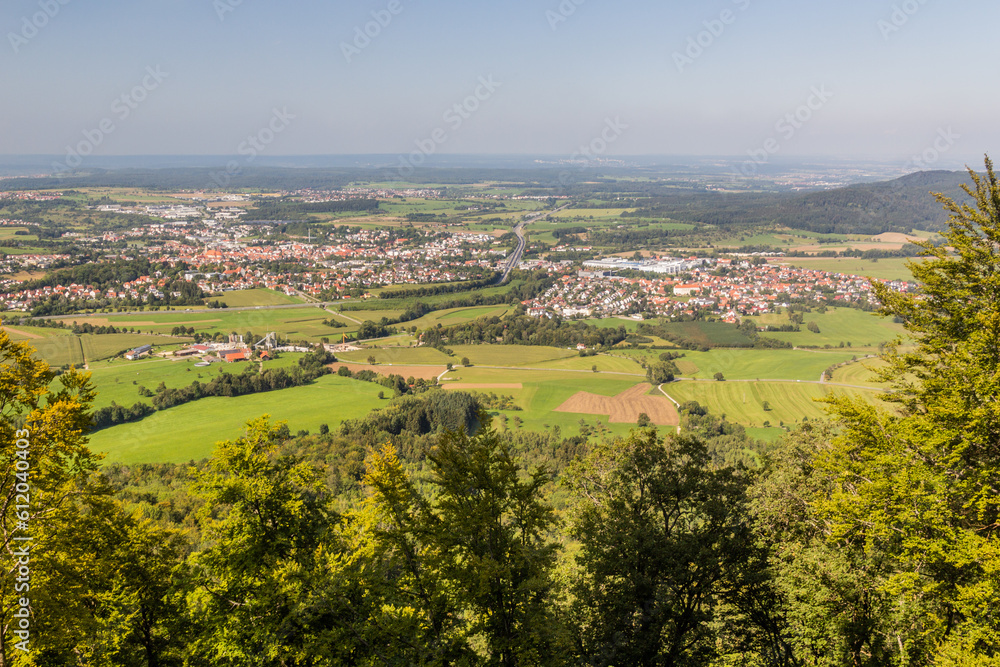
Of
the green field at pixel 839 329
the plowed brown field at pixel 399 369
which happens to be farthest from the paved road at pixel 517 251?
the green field at pixel 839 329

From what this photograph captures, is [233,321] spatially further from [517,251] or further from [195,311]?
[517,251]

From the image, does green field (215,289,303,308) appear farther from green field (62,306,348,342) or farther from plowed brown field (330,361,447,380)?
plowed brown field (330,361,447,380)

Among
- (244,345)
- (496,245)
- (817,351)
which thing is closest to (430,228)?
(496,245)

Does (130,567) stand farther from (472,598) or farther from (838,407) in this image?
(838,407)

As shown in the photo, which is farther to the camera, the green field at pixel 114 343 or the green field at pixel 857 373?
the green field at pixel 114 343

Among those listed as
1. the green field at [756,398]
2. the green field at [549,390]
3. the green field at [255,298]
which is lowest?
the green field at [549,390]

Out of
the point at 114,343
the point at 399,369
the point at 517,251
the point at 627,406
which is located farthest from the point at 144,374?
the point at 517,251

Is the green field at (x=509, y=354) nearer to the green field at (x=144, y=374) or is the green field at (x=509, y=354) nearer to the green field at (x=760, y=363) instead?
the green field at (x=760, y=363)

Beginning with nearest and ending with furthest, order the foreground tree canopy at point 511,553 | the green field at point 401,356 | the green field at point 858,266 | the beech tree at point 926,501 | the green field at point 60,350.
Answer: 1. the foreground tree canopy at point 511,553
2. the beech tree at point 926,501
3. the green field at point 60,350
4. the green field at point 401,356
5. the green field at point 858,266
